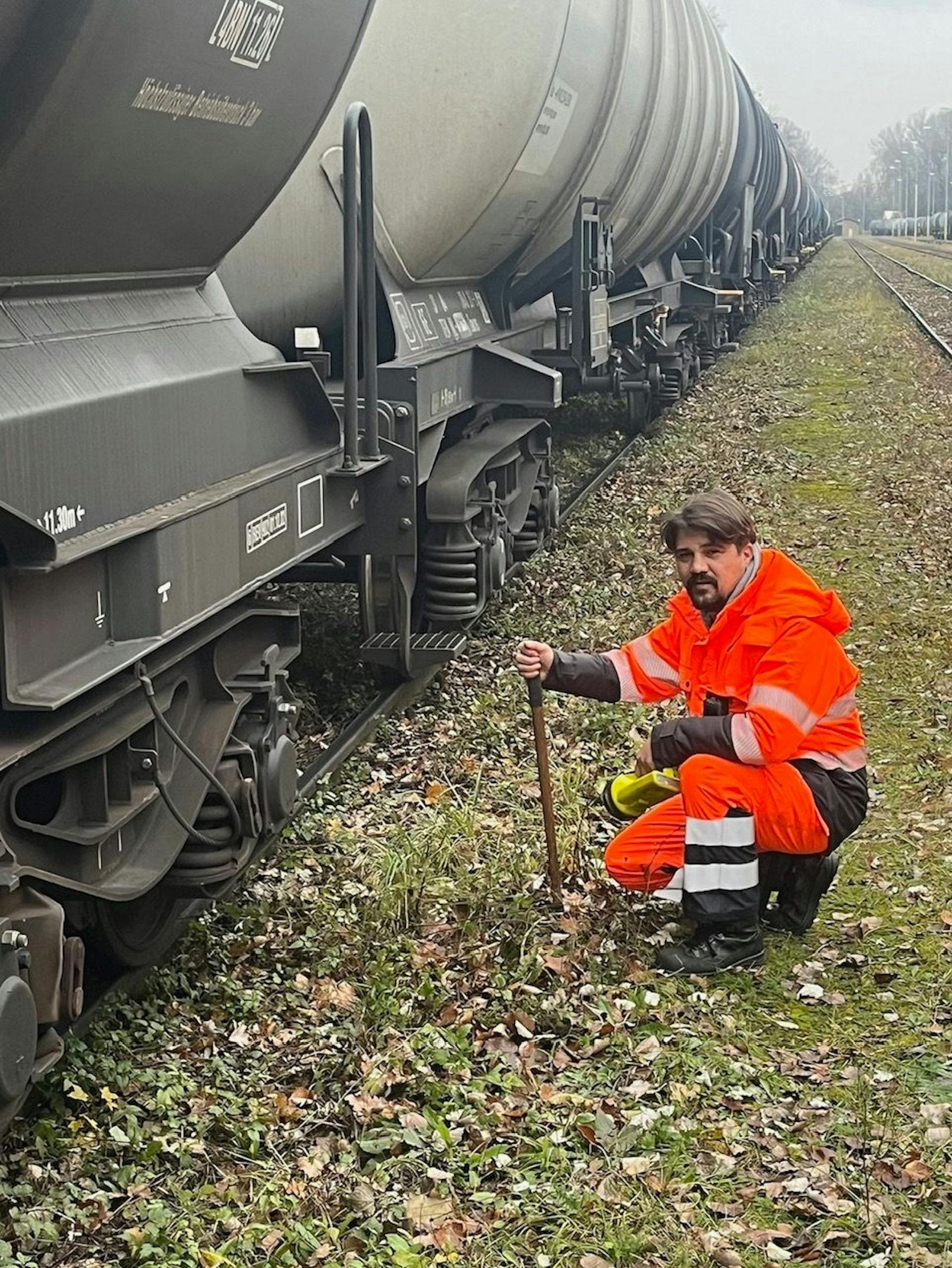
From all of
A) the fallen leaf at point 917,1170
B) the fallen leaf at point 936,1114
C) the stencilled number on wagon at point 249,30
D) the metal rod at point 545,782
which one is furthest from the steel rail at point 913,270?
the fallen leaf at point 917,1170

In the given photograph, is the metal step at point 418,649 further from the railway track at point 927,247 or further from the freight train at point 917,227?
the freight train at point 917,227

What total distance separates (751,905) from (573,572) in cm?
544

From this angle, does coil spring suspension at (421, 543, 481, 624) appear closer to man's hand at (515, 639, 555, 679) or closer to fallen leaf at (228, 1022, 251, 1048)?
man's hand at (515, 639, 555, 679)

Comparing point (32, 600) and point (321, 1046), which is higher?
point (32, 600)

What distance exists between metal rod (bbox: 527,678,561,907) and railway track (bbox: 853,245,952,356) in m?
20.2

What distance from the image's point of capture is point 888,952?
486 centimetres

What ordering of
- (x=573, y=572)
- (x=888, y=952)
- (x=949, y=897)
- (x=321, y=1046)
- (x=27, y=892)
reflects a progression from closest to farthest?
(x=27, y=892), (x=321, y=1046), (x=888, y=952), (x=949, y=897), (x=573, y=572)

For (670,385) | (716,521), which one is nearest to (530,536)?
(716,521)

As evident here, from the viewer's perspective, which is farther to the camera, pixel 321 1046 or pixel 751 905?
pixel 751 905

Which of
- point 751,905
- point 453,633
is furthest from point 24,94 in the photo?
point 453,633

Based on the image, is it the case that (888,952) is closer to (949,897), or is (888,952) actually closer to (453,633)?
(949,897)

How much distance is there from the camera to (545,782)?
4973mm

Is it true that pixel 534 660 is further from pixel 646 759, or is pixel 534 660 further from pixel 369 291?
pixel 369 291

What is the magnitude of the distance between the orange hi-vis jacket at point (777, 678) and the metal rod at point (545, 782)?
1.21 ft
